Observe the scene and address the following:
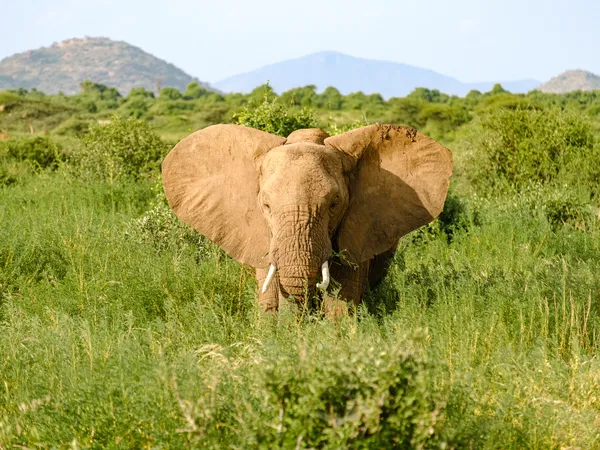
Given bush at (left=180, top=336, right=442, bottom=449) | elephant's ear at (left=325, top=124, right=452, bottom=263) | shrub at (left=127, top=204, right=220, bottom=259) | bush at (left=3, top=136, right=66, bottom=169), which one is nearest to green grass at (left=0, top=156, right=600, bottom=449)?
bush at (left=180, top=336, right=442, bottom=449)

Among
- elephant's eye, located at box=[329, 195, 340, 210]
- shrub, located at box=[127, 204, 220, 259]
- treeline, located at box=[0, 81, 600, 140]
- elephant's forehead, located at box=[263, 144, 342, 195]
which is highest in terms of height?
elephant's forehead, located at box=[263, 144, 342, 195]

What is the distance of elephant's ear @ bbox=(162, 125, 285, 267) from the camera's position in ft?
21.2

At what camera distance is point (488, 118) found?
1589 centimetres

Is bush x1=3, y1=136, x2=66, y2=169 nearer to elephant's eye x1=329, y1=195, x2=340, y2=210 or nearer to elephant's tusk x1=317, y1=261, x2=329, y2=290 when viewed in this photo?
elephant's eye x1=329, y1=195, x2=340, y2=210

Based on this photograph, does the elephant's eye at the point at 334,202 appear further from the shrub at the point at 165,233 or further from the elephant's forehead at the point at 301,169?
the shrub at the point at 165,233

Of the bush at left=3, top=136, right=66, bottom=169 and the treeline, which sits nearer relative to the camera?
the bush at left=3, top=136, right=66, bottom=169

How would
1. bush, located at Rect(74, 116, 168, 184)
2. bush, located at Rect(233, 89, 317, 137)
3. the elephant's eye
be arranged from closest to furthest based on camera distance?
1. the elephant's eye
2. bush, located at Rect(233, 89, 317, 137)
3. bush, located at Rect(74, 116, 168, 184)

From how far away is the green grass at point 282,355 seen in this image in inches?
140

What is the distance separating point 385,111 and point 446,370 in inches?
1594

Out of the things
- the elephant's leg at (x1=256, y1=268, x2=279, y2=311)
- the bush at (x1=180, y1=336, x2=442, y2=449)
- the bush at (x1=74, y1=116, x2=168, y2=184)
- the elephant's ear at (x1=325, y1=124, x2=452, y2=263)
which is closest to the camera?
the bush at (x1=180, y1=336, x2=442, y2=449)

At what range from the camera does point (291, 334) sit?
5504mm

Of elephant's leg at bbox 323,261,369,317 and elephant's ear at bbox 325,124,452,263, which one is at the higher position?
elephant's ear at bbox 325,124,452,263

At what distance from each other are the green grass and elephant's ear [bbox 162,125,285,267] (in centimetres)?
51

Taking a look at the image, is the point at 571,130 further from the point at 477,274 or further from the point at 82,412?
the point at 82,412
